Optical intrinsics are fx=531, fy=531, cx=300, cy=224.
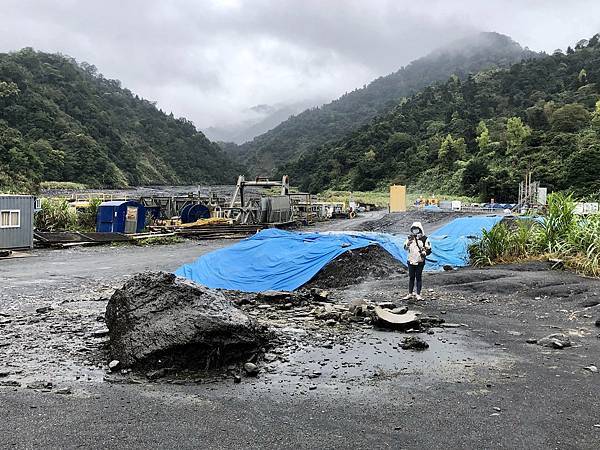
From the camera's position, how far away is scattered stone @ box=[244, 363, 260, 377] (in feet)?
20.4

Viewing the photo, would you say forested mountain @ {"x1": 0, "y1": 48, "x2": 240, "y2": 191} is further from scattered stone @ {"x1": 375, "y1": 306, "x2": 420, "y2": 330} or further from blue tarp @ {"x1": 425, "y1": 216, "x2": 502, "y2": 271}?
scattered stone @ {"x1": 375, "y1": 306, "x2": 420, "y2": 330}

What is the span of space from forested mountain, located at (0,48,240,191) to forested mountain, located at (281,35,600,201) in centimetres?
2523

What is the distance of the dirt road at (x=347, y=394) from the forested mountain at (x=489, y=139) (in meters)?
43.1

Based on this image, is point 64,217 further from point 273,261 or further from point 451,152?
point 451,152

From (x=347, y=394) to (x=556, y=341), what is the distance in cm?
351

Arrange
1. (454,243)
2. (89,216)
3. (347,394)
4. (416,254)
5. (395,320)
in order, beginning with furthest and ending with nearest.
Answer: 1. (89,216)
2. (454,243)
3. (416,254)
4. (395,320)
5. (347,394)

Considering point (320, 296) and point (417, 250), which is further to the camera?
point (320, 296)

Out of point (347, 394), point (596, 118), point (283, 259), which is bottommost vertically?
point (347, 394)

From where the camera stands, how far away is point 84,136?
81.3 m

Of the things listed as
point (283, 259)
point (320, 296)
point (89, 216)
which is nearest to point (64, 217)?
point (89, 216)

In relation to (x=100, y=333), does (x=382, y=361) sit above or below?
above

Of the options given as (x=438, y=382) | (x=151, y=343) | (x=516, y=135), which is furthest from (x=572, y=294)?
(x=516, y=135)

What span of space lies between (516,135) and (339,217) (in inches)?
1507

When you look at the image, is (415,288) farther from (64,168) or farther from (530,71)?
(530,71)
